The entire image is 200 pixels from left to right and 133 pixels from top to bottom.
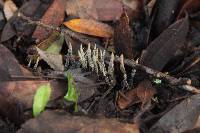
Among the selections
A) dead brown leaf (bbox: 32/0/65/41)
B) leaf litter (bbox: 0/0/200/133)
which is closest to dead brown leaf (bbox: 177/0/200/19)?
leaf litter (bbox: 0/0/200/133)

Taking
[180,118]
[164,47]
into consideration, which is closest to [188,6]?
[164,47]

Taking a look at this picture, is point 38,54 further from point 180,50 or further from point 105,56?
point 180,50

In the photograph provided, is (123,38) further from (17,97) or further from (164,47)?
(17,97)

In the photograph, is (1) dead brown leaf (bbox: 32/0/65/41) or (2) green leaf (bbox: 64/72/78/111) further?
(1) dead brown leaf (bbox: 32/0/65/41)

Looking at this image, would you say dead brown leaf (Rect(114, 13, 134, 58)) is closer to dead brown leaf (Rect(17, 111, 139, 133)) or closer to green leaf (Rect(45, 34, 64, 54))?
green leaf (Rect(45, 34, 64, 54))

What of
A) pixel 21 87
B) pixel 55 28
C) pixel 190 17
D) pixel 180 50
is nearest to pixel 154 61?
pixel 180 50

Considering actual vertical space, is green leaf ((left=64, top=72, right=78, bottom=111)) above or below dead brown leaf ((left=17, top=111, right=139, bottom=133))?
above
